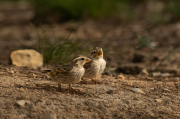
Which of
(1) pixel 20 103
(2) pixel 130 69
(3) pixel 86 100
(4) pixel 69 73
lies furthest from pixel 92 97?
(2) pixel 130 69

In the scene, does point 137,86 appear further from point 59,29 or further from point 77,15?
point 77,15

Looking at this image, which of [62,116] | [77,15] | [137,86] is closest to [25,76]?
[62,116]

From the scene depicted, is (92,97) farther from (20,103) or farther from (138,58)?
(138,58)

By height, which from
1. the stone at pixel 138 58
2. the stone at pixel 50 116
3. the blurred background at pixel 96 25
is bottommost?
the stone at pixel 50 116

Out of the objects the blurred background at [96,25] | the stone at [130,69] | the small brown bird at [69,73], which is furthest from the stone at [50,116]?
the blurred background at [96,25]

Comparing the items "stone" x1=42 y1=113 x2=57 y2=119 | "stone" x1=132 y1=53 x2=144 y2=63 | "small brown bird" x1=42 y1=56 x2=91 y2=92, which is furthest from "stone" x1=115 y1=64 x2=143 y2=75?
"stone" x1=42 y1=113 x2=57 y2=119

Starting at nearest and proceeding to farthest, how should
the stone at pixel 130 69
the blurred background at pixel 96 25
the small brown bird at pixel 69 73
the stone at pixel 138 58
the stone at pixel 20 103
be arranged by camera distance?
the stone at pixel 20 103 → the small brown bird at pixel 69 73 → the stone at pixel 130 69 → the stone at pixel 138 58 → the blurred background at pixel 96 25

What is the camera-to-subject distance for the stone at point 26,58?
7.27 meters

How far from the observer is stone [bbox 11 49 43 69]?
286 inches

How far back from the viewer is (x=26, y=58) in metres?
7.30

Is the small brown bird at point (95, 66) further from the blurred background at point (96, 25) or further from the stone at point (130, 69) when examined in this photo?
the blurred background at point (96, 25)

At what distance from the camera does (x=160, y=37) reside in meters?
12.4

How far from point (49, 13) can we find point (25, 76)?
10.0 m

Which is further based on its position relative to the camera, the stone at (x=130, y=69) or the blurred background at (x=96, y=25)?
the blurred background at (x=96, y=25)
